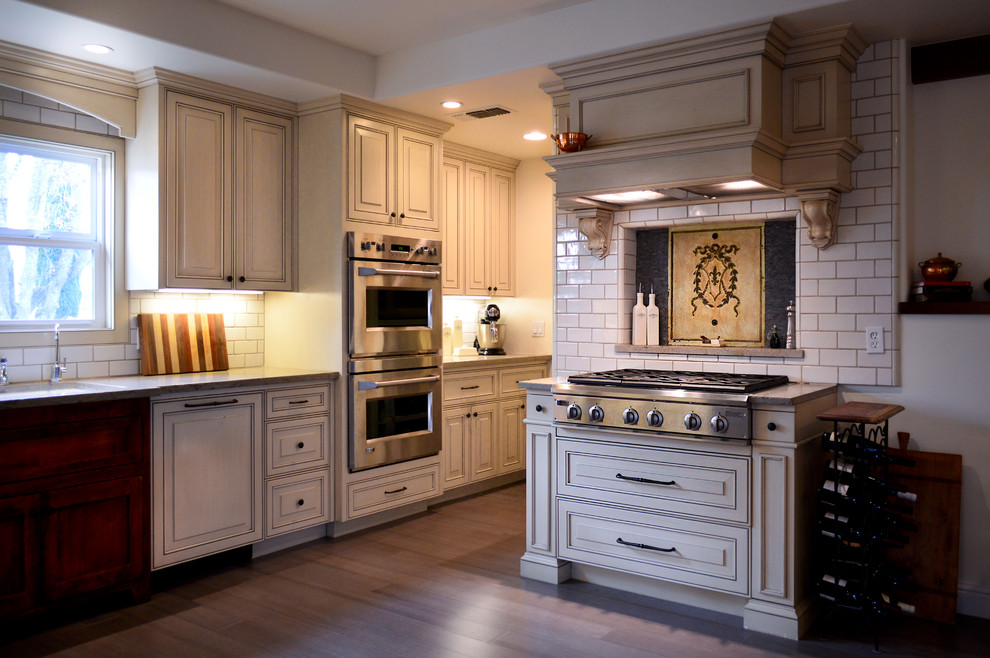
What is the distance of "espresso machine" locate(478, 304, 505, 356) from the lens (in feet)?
19.1

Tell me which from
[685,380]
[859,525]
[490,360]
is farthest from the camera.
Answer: [490,360]

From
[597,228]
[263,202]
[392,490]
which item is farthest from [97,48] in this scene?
[392,490]

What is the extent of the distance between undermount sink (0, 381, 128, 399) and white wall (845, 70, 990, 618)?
3.43m

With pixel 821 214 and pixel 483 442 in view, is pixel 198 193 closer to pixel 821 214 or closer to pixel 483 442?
pixel 483 442

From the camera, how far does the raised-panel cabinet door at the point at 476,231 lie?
222 inches

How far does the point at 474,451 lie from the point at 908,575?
2854 millimetres

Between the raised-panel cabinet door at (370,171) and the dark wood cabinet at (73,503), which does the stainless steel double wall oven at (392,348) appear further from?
the dark wood cabinet at (73,503)

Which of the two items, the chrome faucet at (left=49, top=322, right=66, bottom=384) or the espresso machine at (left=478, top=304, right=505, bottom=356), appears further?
the espresso machine at (left=478, top=304, right=505, bottom=356)

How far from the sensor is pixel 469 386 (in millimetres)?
5203

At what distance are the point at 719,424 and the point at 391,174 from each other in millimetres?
2577

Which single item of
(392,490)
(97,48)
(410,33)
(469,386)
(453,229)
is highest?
(410,33)

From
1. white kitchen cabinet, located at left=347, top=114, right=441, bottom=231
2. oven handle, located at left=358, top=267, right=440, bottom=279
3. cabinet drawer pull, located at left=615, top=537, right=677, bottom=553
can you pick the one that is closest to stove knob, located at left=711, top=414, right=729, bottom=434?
cabinet drawer pull, located at left=615, top=537, right=677, bottom=553

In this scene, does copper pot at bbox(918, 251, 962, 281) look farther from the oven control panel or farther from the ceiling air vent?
the ceiling air vent

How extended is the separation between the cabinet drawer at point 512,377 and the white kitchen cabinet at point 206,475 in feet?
6.50
